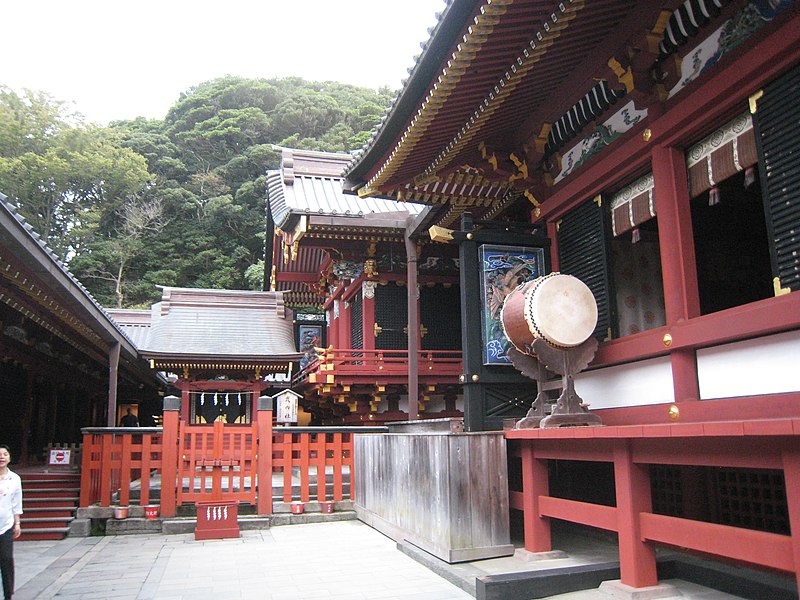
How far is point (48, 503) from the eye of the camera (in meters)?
10.0

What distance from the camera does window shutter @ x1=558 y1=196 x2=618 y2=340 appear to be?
639 centimetres

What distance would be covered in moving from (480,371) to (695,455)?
3178 millimetres

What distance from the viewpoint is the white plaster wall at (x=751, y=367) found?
4.21 metres

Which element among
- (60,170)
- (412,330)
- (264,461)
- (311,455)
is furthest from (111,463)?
(60,170)

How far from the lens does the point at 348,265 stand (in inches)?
597

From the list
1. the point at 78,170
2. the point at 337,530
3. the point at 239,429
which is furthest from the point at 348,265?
the point at 78,170

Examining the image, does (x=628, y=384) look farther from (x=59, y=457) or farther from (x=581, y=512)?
(x=59, y=457)

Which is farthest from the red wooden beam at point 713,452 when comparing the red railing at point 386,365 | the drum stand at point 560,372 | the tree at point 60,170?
the tree at point 60,170

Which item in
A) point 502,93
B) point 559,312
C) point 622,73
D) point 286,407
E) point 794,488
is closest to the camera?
point 794,488

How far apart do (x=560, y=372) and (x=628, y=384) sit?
64 cm

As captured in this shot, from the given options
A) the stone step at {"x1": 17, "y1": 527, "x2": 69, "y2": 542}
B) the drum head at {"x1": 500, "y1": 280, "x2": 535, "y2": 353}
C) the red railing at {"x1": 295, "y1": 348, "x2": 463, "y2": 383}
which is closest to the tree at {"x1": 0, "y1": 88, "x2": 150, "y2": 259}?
the red railing at {"x1": 295, "y1": 348, "x2": 463, "y2": 383}

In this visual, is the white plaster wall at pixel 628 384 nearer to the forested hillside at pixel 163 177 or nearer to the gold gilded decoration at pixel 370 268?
the gold gilded decoration at pixel 370 268

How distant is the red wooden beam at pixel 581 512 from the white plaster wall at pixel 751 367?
1162mm

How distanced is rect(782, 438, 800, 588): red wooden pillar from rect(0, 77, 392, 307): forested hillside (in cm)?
3535
